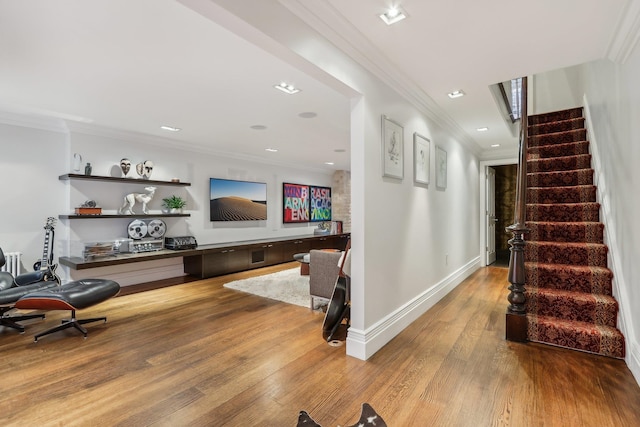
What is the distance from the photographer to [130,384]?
81.0 inches

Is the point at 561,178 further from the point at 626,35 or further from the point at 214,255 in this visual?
the point at 214,255

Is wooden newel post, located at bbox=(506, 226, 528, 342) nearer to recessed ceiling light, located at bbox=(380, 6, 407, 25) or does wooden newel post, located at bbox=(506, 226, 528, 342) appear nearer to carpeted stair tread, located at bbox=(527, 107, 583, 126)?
recessed ceiling light, located at bbox=(380, 6, 407, 25)

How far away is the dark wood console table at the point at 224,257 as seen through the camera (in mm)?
4246

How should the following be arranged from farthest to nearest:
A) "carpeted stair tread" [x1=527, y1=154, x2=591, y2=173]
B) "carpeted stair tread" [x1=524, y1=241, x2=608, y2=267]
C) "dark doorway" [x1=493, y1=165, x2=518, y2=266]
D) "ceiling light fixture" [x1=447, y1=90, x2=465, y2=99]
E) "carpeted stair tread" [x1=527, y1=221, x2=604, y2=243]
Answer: "dark doorway" [x1=493, y1=165, x2=518, y2=266]
"carpeted stair tread" [x1=527, y1=154, x2=591, y2=173]
"ceiling light fixture" [x1=447, y1=90, x2=465, y2=99]
"carpeted stair tread" [x1=527, y1=221, x2=604, y2=243]
"carpeted stair tread" [x1=524, y1=241, x2=608, y2=267]

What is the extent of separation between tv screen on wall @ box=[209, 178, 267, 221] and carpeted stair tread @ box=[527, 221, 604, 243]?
16.0 feet

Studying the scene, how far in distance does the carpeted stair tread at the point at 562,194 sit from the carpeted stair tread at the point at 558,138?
857 millimetres

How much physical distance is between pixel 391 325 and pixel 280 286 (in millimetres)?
2307

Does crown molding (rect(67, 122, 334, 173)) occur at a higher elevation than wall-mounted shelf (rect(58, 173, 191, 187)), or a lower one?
higher

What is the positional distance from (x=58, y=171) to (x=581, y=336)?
20.0 feet

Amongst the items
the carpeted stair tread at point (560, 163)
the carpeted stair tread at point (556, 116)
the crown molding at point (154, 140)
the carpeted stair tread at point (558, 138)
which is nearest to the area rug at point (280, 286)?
the crown molding at point (154, 140)

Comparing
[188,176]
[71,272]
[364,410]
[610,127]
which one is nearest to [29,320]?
[71,272]

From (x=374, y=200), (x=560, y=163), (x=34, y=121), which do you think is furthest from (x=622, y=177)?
(x=34, y=121)

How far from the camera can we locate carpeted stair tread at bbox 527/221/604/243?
300 centimetres

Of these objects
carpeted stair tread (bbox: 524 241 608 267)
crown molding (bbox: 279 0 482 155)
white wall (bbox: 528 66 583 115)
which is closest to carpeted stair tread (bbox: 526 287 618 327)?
carpeted stair tread (bbox: 524 241 608 267)
